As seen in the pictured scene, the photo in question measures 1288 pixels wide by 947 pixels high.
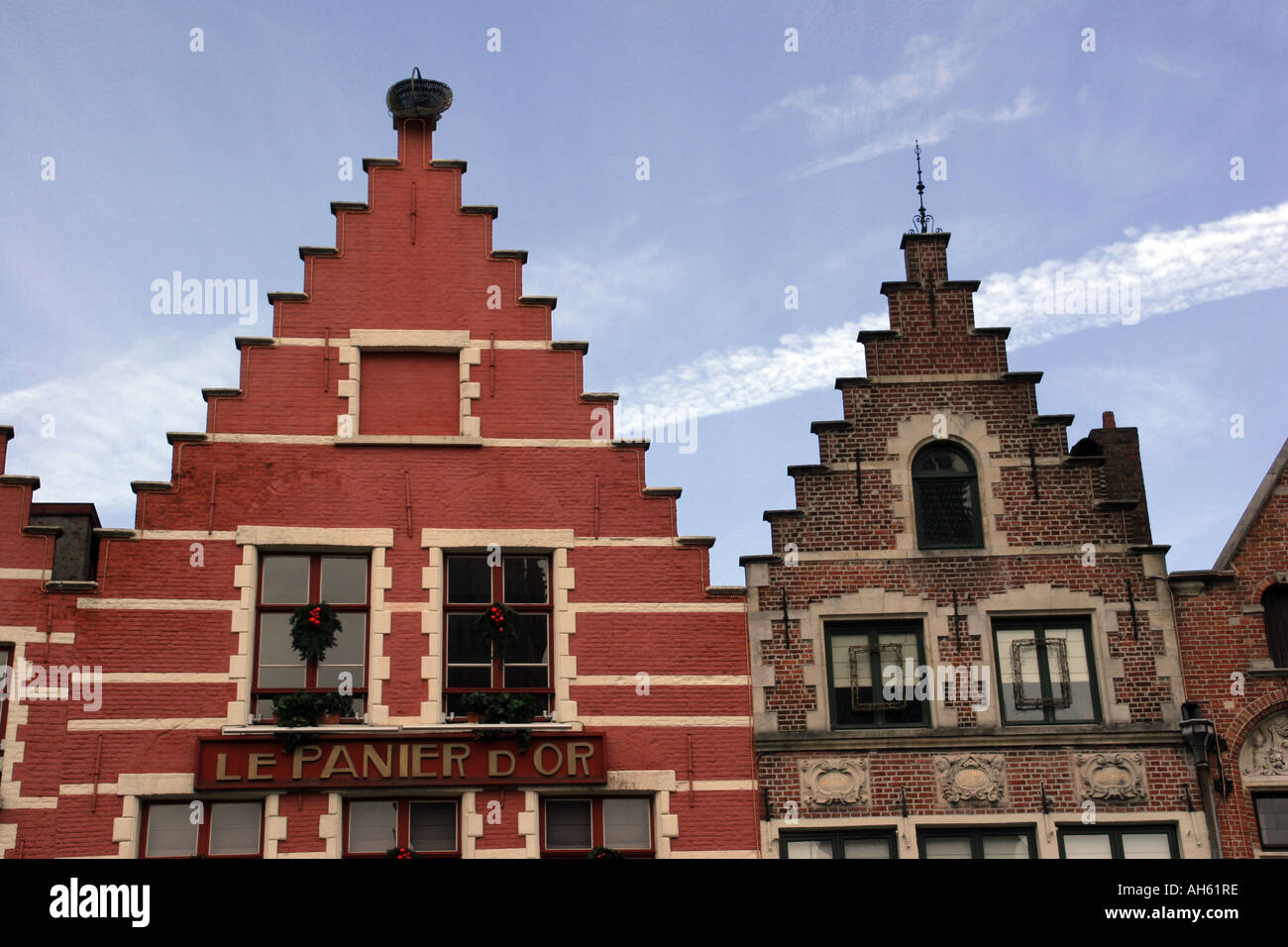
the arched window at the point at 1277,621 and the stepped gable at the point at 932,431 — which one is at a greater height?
the stepped gable at the point at 932,431

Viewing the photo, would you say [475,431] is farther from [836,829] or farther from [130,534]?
[836,829]

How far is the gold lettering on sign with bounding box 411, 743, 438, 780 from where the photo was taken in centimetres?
1778

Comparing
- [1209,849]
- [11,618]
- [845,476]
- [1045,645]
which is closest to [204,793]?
[11,618]

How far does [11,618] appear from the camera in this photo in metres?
17.9

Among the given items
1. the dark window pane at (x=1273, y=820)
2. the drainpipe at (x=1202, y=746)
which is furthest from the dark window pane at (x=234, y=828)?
the dark window pane at (x=1273, y=820)

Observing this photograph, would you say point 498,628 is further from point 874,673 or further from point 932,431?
point 932,431

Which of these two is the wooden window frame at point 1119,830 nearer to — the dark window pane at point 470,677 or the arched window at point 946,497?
the arched window at point 946,497

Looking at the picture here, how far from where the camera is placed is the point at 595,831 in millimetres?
18016

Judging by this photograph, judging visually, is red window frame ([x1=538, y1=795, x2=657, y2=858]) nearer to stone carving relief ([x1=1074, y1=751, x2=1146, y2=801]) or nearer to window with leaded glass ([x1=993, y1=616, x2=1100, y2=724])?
window with leaded glass ([x1=993, y1=616, x2=1100, y2=724])

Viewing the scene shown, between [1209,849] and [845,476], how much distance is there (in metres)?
5.84

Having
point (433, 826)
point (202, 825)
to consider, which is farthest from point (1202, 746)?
point (202, 825)

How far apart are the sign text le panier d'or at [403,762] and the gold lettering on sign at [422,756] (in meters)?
0.01

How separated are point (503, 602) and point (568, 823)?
2620mm

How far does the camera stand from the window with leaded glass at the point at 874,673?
60.7 feet
